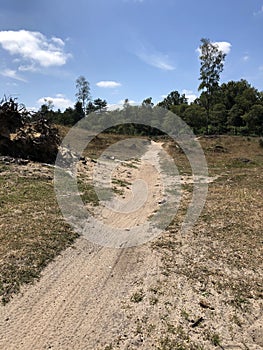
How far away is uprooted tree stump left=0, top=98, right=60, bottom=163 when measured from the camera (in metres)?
16.2

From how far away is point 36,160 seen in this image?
54.0 feet

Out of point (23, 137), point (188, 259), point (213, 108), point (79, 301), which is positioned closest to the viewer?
point (79, 301)

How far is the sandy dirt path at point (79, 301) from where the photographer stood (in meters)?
4.59

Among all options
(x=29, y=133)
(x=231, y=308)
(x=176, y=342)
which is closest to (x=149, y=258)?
(x=231, y=308)

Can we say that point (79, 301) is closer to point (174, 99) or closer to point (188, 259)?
point (188, 259)

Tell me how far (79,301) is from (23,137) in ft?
41.8

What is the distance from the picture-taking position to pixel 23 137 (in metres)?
16.5

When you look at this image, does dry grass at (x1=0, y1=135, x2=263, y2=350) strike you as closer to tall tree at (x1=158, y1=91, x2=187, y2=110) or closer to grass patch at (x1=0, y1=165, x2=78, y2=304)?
grass patch at (x1=0, y1=165, x2=78, y2=304)

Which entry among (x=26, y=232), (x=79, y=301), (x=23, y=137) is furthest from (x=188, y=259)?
(x=23, y=137)

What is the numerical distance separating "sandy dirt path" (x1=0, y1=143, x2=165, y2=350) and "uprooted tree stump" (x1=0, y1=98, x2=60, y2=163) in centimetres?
1017

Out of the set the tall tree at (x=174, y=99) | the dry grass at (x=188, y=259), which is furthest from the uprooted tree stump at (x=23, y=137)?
the tall tree at (x=174, y=99)

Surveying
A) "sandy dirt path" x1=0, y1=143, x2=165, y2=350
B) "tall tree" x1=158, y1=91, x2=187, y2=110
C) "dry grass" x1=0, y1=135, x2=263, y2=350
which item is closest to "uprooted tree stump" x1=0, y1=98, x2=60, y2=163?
"dry grass" x1=0, y1=135, x2=263, y2=350

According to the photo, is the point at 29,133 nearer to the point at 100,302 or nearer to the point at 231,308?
the point at 100,302

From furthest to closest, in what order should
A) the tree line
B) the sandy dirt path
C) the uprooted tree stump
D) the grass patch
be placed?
the tree line
the uprooted tree stump
the grass patch
the sandy dirt path
